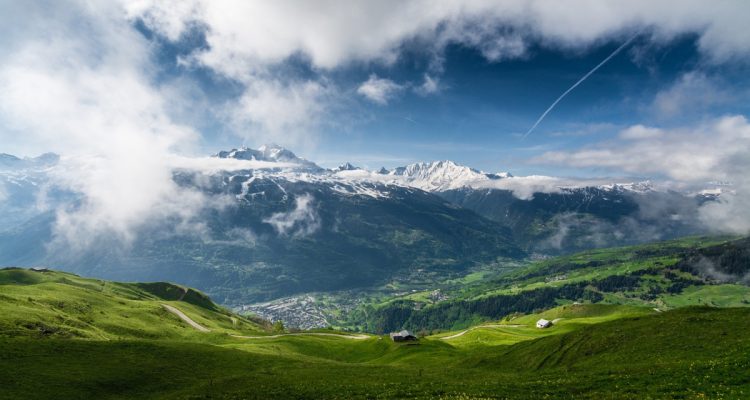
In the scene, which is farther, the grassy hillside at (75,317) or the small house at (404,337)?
the small house at (404,337)

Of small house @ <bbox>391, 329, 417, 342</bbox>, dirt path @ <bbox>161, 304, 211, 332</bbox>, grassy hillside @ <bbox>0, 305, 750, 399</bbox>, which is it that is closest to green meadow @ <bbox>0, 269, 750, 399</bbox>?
grassy hillside @ <bbox>0, 305, 750, 399</bbox>

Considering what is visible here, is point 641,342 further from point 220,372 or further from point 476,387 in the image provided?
point 220,372

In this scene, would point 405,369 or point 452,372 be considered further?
point 405,369

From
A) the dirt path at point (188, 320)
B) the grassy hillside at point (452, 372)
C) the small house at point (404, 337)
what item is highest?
the grassy hillside at point (452, 372)

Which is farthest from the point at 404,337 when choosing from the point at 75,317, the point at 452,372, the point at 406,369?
the point at 75,317

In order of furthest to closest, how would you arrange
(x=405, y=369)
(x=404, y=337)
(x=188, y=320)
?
(x=188, y=320) < (x=404, y=337) < (x=405, y=369)

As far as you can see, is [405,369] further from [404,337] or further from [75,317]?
[75,317]

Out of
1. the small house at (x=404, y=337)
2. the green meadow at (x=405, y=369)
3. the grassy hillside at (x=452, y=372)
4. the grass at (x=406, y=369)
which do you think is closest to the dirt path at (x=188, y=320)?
the green meadow at (x=405, y=369)

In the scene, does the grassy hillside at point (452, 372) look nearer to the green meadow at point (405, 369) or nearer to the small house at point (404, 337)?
the green meadow at point (405, 369)

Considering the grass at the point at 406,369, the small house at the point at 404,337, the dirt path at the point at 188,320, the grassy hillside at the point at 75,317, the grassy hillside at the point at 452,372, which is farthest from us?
the dirt path at the point at 188,320

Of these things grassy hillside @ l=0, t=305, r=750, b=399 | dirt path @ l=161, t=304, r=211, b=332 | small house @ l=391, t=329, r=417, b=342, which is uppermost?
grassy hillside @ l=0, t=305, r=750, b=399

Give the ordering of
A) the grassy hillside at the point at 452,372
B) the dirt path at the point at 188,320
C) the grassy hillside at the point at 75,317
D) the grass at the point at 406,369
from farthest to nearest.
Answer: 1. the dirt path at the point at 188,320
2. the grassy hillside at the point at 75,317
3. the grass at the point at 406,369
4. the grassy hillside at the point at 452,372

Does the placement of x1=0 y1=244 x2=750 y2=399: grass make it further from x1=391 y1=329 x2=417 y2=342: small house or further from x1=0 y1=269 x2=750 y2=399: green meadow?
x1=391 y1=329 x2=417 y2=342: small house

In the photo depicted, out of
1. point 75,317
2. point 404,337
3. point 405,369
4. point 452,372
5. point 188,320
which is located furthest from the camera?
point 188,320
